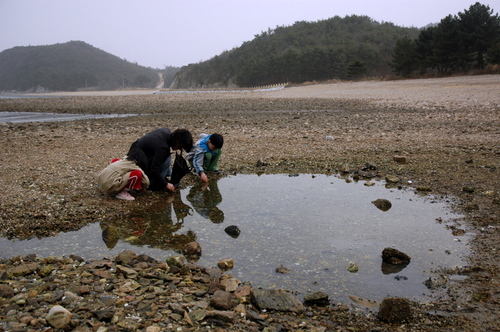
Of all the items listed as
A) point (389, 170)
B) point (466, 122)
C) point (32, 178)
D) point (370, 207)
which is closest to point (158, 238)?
point (370, 207)

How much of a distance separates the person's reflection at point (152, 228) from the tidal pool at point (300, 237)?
12 mm

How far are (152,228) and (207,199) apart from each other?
1369 mm

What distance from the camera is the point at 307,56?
244ft

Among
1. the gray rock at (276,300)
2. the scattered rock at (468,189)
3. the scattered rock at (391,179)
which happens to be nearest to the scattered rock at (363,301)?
the gray rock at (276,300)

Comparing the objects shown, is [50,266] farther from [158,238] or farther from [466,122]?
[466,122]

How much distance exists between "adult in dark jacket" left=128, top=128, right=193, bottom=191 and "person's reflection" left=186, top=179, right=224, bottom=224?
0.43 metres

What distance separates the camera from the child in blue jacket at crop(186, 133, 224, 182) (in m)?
6.96

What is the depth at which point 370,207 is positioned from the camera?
228 inches

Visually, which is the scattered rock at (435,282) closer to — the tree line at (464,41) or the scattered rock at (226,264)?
the scattered rock at (226,264)

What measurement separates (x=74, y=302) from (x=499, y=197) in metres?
5.45

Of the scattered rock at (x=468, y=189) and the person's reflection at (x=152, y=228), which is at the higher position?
the scattered rock at (x=468, y=189)

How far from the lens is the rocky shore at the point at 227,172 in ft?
9.86

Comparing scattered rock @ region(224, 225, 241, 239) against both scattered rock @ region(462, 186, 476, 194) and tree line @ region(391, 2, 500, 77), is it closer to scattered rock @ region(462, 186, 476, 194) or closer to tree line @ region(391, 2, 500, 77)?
scattered rock @ region(462, 186, 476, 194)

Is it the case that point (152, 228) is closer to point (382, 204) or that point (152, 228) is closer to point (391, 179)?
point (382, 204)
